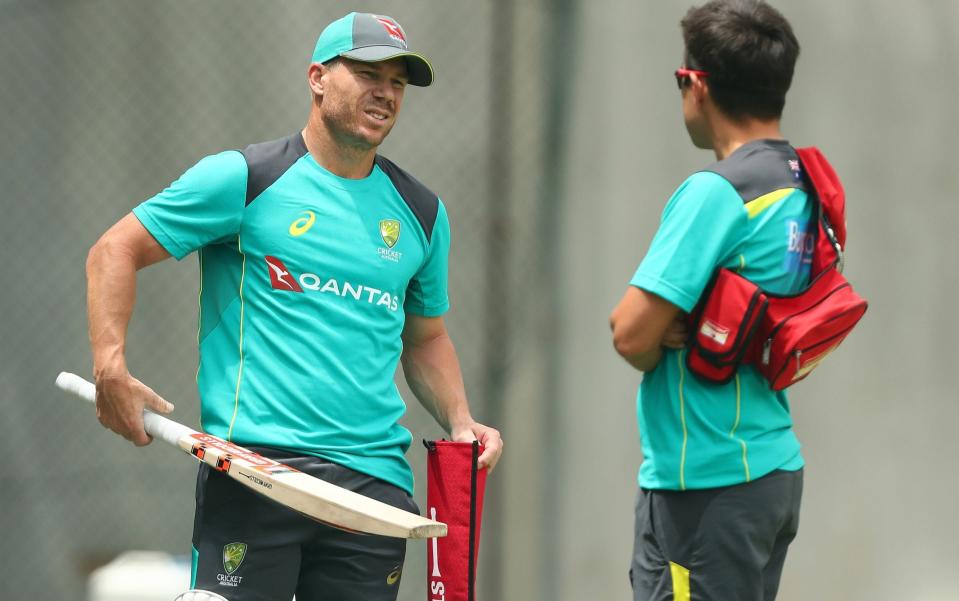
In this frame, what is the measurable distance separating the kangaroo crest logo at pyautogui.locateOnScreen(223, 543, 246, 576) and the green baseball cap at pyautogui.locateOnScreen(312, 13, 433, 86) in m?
1.05

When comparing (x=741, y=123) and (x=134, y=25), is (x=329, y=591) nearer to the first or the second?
(x=741, y=123)

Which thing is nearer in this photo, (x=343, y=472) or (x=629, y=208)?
(x=343, y=472)

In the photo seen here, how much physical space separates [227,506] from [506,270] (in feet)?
7.88

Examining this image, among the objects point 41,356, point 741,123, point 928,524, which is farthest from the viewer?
point 928,524

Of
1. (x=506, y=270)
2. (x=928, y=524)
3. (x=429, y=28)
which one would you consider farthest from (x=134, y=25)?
(x=928, y=524)

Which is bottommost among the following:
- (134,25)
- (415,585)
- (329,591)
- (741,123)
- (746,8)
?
(415,585)

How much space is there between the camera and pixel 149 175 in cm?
459

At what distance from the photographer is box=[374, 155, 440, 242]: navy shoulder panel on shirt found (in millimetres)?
2805

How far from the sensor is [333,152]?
106 inches

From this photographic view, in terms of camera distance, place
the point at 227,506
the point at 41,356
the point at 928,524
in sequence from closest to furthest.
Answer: the point at 227,506 < the point at 41,356 < the point at 928,524

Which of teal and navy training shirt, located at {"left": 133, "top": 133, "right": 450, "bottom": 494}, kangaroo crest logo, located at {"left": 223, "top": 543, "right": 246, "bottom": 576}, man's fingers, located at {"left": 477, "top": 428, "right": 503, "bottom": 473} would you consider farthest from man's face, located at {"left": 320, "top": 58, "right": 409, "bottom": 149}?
kangaroo crest logo, located at {"left": 223, "top": 543, "right": 246, "bottom": 576}

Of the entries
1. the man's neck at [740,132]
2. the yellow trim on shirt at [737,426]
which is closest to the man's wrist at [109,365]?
the yellow trim on shirt at [737,426]

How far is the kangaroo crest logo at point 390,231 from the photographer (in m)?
2.71

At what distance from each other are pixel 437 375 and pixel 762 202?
899 mm
